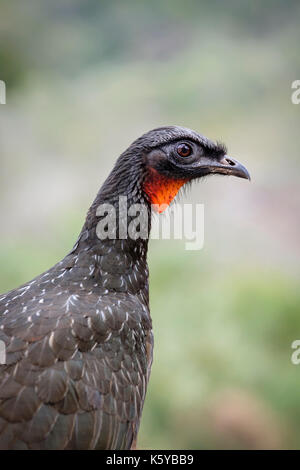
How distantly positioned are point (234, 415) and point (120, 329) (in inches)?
138

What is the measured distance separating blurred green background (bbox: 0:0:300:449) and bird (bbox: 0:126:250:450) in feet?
9.56

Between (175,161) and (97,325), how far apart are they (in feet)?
3.27

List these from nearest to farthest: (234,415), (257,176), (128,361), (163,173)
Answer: (128,361) < (163,173) < (234,415) < (257,176)

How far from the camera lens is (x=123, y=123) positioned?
8227 millimetres

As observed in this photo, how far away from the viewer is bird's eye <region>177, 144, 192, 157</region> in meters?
3.35

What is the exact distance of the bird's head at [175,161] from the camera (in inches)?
130
